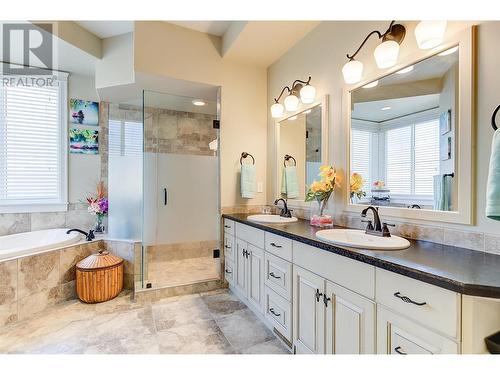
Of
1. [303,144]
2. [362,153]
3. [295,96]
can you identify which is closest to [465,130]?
[362,153]

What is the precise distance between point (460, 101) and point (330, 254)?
99 cm

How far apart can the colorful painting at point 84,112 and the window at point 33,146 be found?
0.09 meters

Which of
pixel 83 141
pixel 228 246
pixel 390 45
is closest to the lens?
pixel 390 45

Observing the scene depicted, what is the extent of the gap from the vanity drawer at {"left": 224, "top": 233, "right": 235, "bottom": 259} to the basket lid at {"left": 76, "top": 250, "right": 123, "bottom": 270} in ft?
3.74

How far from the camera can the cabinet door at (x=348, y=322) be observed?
3.66 ft

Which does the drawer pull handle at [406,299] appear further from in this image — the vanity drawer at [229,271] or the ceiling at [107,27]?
the ceiling at [107,27]

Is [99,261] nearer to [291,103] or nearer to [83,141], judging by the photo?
[83,141]

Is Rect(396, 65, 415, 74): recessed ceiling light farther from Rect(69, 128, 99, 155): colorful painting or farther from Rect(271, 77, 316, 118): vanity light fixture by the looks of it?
Rect(69, 128, 99, 155): colorful painting

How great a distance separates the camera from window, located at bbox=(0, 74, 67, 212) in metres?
3.01

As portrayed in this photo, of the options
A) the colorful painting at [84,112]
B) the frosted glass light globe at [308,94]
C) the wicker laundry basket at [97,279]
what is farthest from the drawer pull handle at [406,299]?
the colorful painting at [84,112]

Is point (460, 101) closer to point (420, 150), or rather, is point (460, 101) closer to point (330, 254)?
point (420, 150)

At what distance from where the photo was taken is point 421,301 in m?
0.91

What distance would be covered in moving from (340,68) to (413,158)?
919 millimetres
